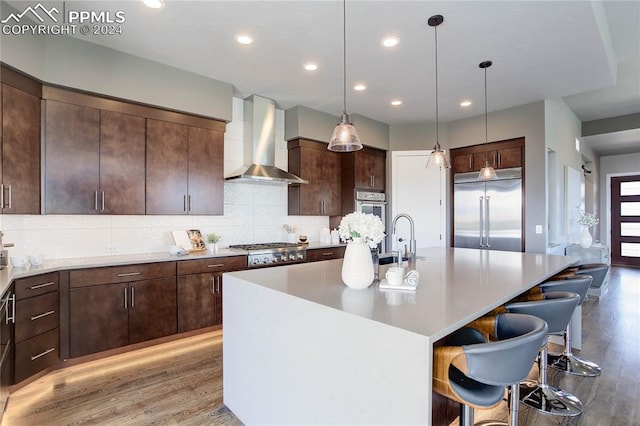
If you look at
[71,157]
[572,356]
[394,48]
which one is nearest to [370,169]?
[394,48]

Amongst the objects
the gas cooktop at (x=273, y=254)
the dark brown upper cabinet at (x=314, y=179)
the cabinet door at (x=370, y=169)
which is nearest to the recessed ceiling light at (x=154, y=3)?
the gas cooktop at (x=273, y=254)

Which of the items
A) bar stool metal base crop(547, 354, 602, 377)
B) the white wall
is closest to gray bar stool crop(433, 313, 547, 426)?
bar stool metal base crop(547, 354, 602, 377)

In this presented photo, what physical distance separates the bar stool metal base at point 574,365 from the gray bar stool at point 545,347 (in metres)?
0.45

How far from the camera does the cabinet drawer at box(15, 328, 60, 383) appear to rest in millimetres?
2416

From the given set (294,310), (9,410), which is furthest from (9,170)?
(294,310)

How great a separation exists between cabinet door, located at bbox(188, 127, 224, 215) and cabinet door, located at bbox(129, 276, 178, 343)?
2.98 ft

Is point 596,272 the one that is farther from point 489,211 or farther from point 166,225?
point 166,225

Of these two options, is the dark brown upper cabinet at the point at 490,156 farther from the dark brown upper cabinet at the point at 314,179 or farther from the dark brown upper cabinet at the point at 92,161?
the dark brown upper cabinet at the point at 92,161

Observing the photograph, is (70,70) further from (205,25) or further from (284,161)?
(284,161)

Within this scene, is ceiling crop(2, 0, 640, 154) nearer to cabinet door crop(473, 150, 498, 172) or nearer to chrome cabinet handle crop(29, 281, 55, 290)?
cabinet door crop(473, 150, 498, 172)

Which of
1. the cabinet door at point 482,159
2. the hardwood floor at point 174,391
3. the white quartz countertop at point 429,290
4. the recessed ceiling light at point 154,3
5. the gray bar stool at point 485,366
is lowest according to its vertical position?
the hardwood floor at point 174,391

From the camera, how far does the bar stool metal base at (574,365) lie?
2717 millimetres

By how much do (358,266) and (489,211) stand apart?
4.11m

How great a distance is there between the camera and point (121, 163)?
3.25 m
